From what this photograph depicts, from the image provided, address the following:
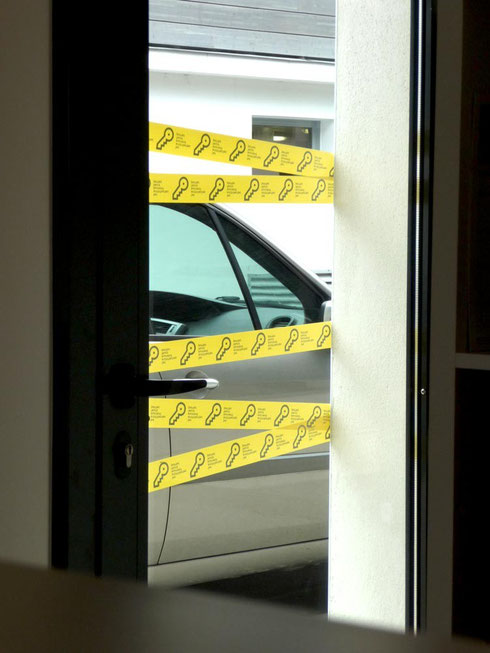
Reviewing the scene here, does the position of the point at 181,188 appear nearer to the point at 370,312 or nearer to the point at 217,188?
the point at 217,188

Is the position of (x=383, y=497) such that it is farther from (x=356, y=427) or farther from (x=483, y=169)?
(x=483, y=169)

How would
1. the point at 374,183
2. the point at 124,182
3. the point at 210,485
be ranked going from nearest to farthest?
the point at 124,182
the point at 210,485
the point at 374,183

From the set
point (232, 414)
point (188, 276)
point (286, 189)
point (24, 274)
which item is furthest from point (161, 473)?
point (286, 189)

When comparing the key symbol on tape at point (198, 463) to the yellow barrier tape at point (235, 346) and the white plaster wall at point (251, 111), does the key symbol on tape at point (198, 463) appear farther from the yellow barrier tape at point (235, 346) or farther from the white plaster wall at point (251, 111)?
the white plaster wall at point (251, 111)

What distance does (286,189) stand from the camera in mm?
2020

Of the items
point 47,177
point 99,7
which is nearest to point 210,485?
point 47,177

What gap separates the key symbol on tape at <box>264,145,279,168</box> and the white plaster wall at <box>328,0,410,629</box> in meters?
0.17

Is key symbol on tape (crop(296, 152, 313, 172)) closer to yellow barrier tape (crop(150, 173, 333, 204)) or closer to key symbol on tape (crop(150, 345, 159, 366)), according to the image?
yellow barrier tape (crop(150, 173, 333, 204))

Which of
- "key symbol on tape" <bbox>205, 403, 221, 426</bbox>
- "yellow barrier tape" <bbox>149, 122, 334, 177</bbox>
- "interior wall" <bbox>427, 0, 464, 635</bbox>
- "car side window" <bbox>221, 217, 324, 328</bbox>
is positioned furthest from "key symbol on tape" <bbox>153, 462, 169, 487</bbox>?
"interior wall" <bbox>427, 0, 464, 635</bbox>

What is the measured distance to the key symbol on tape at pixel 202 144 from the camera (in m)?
1.88

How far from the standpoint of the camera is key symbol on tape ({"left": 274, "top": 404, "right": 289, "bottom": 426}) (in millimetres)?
2059

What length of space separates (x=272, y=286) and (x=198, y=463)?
0.40 m

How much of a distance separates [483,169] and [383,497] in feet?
3.73

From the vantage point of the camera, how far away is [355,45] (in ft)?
6.77
